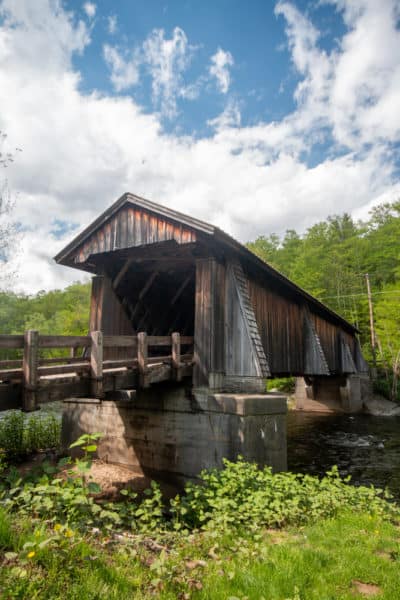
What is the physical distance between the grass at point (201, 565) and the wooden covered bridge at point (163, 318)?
2.80 m

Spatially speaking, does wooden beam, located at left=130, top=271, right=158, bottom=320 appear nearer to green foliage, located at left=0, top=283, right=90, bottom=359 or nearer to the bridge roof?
the bridge roof

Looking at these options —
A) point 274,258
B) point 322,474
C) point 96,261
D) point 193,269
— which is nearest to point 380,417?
point 322,474

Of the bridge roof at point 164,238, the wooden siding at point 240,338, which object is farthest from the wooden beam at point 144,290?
the wooden siding at point 240,338

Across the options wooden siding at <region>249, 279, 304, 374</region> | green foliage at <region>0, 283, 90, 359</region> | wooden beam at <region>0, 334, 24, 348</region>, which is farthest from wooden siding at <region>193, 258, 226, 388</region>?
green foliage at <region>0, 283, 90, 359</region>

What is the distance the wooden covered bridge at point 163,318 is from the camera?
262 inches

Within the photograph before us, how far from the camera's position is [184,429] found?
8.55 metres

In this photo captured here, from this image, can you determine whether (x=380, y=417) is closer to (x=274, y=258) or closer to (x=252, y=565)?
(x=252, y=565)

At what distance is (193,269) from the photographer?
12.7 m

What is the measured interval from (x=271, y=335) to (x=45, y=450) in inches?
330

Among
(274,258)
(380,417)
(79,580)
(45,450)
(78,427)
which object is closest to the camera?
(79,580)

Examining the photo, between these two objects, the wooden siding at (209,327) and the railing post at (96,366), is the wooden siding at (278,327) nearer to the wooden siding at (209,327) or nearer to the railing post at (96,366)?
the wooden siding at (209,327)

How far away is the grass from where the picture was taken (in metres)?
2.86

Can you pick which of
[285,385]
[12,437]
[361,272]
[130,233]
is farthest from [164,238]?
[361,272]

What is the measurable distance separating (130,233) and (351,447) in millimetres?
11936
